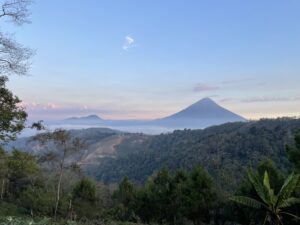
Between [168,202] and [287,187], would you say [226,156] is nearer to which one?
[168,202]

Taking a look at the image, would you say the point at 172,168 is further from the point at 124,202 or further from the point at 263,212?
the point at 263,212

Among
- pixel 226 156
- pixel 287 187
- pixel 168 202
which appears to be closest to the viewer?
pixel 287 187

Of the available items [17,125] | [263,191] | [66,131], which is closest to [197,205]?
[66,131]

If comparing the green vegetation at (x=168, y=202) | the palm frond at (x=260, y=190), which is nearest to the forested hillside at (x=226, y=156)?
the green vegetation at (x=168, y=202)

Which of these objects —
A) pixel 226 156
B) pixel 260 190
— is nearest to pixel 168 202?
pixel 260 190

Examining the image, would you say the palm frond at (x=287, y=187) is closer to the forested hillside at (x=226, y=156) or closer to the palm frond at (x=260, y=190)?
the palm frond at (x=260, y=190)

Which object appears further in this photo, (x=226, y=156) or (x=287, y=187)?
(x=226, y=156)

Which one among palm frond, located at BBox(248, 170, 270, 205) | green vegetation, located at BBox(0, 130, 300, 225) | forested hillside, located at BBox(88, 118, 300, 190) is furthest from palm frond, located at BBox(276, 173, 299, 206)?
forested hillside, located at BBox(88, 118, 300, 190)

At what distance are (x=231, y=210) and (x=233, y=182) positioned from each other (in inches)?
1303

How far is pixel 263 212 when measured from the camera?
33438 mm

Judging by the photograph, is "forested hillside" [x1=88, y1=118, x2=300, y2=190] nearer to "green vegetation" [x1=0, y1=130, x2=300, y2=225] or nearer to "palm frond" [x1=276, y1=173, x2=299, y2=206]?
"green vegetation" [x1=0, y1=130, x2=300, y2=225]

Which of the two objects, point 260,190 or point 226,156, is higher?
point 260,190

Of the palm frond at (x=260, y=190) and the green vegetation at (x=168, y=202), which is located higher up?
the palm frond at (x=260, y=190)

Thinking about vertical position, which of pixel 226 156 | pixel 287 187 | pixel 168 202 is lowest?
pixel 168 202
